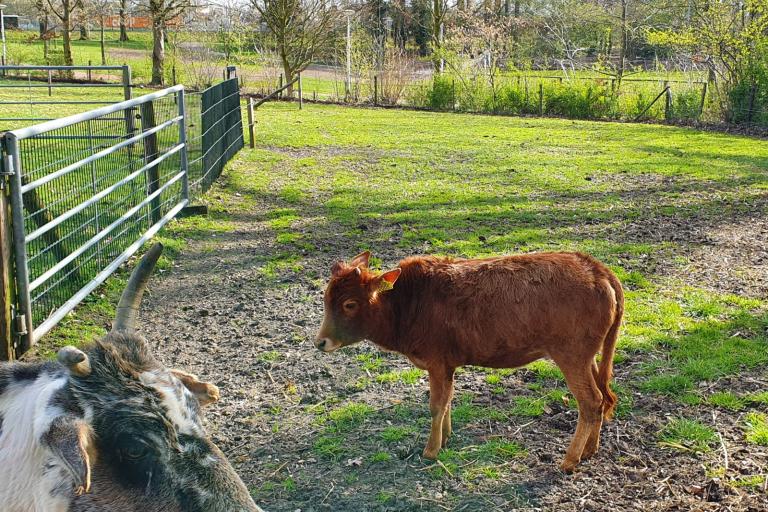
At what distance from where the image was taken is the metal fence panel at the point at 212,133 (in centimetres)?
1238

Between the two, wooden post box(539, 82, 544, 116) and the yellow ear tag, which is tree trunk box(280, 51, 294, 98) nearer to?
→ wooden post box(539, 82, 544, 116)

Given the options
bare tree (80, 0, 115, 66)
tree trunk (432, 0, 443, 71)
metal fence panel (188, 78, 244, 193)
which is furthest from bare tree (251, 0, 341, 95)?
metal fence panel (188, 78, 244, 193)

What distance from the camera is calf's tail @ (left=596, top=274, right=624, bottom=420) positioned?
15.6 feet

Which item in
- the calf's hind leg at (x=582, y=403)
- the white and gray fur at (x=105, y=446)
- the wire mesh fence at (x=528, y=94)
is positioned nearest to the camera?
the white and gray fur at (x=105, y=446)

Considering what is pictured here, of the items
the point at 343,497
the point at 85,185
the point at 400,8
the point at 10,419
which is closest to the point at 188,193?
the point at 85,185

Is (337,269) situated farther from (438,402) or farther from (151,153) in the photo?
(151,153)

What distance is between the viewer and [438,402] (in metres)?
4.73

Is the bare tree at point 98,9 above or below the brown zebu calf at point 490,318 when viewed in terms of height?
above

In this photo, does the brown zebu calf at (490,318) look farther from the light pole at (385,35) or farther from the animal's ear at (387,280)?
the light pole at (385,35)

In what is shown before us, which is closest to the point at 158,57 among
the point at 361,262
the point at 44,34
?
the point at 44,34

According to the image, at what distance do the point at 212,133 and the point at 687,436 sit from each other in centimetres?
1075

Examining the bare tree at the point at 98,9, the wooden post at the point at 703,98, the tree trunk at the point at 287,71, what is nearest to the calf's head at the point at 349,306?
the wooden post at the point at 703,98

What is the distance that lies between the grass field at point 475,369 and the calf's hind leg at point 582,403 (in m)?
0.14

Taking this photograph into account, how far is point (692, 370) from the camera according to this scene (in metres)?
5.89
